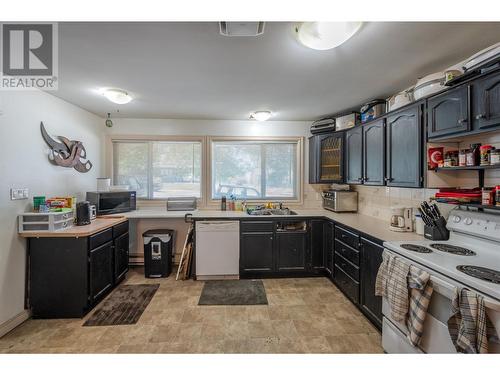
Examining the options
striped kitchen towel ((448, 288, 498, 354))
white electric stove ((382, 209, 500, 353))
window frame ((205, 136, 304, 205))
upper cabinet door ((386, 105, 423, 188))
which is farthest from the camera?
window frame ((205, 136, 304, 205))

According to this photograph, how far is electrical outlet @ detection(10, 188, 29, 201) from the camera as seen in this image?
2249 millimetres

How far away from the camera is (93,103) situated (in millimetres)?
3113

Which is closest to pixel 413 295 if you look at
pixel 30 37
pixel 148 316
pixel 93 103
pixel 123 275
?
pixel 148 316

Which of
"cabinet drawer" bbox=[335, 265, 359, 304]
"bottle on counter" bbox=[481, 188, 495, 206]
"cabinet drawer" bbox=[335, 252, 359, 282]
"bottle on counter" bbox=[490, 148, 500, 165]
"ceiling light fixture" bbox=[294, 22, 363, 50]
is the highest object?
"ceiling light fixture" bbox=[294, 22, 363, 50]

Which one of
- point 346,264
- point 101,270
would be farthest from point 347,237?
point 101,270

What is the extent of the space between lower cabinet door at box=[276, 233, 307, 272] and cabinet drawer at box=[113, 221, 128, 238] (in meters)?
2.15

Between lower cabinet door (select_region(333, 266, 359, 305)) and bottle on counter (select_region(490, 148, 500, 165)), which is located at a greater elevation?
bottle on counter (select_region(490, 148, 500, 165))

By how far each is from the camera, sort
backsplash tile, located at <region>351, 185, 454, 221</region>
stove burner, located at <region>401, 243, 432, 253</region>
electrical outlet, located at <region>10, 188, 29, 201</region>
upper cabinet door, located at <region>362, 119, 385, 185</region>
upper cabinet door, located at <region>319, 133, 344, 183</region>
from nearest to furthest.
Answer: stove burner, located at <region>401, 243, 432, 253</region>
electrical outlet, located at <region>10, 188, 29, 201</region>
backsplash tile, located at <region>351, 185, 454, 221</region>
upper cabinet door, located at <region>362, 119, 385, 185</region>
upper cabinet door, located at <region>319, 133, 344, 183</region>

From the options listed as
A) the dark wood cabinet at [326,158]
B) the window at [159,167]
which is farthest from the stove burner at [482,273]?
the window at [159,167]

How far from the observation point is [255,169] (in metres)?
4.14

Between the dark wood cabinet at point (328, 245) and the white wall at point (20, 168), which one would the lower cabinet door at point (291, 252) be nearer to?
the dark wood cabinet at point (328, 245)

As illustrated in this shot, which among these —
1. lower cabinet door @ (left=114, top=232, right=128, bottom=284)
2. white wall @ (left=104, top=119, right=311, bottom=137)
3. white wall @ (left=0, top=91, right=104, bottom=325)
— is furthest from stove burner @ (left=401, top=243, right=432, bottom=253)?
white wall @ (left=0, top=91, right=104, bottom=325)

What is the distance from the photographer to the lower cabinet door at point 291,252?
11.1ft

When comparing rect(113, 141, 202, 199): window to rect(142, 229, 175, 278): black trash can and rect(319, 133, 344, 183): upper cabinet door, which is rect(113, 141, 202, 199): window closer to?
rect(142, 229, 175, 278): black trash can
